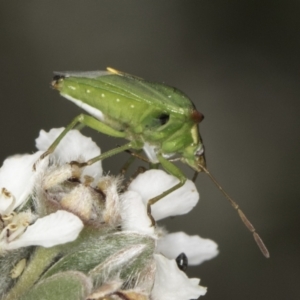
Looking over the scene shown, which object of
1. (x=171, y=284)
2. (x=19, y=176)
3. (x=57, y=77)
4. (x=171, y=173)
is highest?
(x=57, y=77)

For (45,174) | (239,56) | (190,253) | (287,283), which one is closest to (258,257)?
(287,283)

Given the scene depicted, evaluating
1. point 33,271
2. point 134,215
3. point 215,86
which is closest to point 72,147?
point 134,215

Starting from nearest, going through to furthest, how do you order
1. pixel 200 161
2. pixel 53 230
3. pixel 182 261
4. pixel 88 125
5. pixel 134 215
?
pixel 53 230 < pixel 134 215 < pixel 182 261 < pixel 88 125 < pixel 200 161

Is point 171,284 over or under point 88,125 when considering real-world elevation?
under

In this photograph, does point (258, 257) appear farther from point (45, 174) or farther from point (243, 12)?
point (45, 174)

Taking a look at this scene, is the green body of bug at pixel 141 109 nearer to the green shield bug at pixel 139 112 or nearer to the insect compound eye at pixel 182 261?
the green shield bug at pixel 139 112

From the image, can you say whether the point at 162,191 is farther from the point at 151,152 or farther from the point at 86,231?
the point at 86,231

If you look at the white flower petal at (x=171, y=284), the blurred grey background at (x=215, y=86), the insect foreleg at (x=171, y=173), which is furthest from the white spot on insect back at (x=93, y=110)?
the blurred grey background at (x=215, y=86)
